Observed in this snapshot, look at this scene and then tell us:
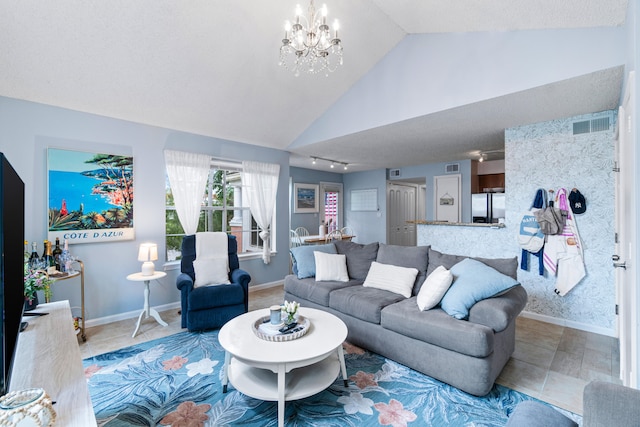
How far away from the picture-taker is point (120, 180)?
11.9 ft

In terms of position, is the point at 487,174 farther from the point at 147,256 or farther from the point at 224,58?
the point at 147,256

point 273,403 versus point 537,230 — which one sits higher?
point 537,230

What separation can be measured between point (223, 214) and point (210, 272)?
1433mm

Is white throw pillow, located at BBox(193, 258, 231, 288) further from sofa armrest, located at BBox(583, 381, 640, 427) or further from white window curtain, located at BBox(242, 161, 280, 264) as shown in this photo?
sofa armrest, located at BBox(583, 381, 640, 427)

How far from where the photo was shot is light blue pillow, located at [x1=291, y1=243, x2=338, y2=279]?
3.63 meters

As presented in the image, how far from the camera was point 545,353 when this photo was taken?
275 cm

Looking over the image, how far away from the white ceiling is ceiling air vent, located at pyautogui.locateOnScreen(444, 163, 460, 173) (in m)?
2.19

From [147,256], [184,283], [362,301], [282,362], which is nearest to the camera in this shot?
[282,362]

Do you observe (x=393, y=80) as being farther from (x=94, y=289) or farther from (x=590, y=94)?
(x=94, y=289)

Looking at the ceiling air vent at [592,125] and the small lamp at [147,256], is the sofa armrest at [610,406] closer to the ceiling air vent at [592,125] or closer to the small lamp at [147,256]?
the ceiling air vent at [592,125]

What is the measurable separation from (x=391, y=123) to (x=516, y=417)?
3.07m

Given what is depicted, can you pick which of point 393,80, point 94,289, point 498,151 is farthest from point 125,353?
point 498,151

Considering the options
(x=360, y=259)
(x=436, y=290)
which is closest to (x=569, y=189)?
(x=436, y=290)

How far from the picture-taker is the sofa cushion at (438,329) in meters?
2.05
